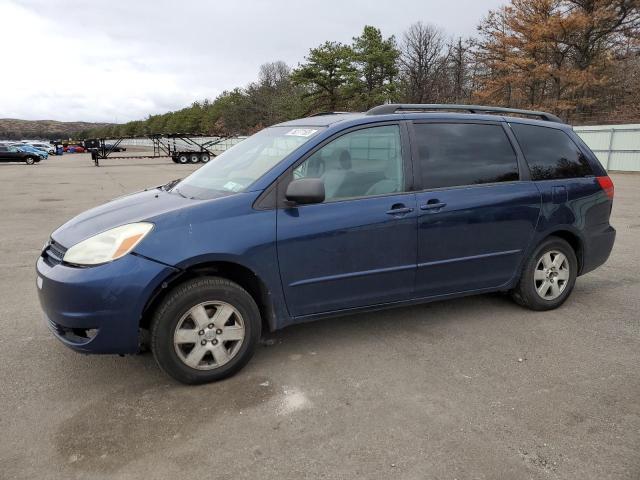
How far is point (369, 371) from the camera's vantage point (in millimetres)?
3346

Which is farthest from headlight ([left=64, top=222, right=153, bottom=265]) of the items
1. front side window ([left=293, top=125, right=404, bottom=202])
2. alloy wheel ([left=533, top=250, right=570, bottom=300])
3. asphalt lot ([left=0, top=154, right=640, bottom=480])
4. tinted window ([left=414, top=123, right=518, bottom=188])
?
alloy wheel ([left=533, top=250, right=570, bottom=300])

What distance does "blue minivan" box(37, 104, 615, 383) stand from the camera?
9.85 feet

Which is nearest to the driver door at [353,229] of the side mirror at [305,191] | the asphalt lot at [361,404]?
the side mirror at [305,191]

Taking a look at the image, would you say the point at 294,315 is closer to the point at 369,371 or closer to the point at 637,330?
the point at 369,371

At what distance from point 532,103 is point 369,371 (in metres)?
39.2

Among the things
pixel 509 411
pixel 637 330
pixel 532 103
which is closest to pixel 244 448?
pixel 509 411

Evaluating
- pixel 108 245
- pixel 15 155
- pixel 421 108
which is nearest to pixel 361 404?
pixel 108 245

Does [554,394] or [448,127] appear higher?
[448,127]

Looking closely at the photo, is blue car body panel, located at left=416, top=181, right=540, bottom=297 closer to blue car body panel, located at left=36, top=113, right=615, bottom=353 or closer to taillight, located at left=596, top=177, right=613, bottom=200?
blue car body panel, located at left=36, top=113, right=615, bottom=353

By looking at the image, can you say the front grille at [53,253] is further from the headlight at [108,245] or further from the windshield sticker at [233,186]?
the windshield sticker at [233,186]

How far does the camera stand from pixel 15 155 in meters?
38.7

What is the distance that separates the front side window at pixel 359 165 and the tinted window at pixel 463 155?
0.77 feet

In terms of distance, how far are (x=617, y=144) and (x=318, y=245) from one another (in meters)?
23.7

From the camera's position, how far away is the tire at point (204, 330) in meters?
3.02
